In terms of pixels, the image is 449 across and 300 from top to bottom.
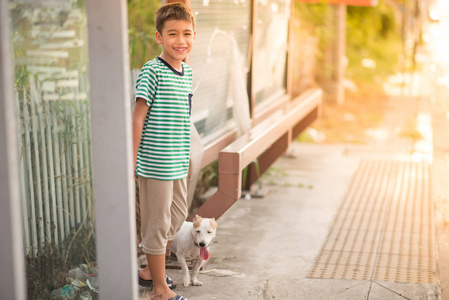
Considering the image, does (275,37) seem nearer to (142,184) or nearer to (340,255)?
(340,255)

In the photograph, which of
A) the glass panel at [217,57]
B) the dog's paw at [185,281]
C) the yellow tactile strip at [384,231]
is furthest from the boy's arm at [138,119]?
the yellow tactile strip at [384,231]

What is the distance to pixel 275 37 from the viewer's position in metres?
7.16

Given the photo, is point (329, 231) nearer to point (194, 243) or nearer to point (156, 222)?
point (194, 243)

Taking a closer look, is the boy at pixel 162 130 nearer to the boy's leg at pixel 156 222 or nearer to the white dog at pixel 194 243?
the boy's leg at pixel 156 222

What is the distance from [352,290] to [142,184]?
1.55 metres

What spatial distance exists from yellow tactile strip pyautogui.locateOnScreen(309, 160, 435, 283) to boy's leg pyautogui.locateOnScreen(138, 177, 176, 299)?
1.22 m

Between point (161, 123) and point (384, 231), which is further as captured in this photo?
point (384, 231)

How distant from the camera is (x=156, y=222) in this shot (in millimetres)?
3570

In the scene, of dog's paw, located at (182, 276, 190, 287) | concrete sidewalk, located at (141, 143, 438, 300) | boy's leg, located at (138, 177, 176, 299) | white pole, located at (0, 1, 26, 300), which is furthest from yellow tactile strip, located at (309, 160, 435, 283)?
white pole, located at (0, 1, 26, 300)

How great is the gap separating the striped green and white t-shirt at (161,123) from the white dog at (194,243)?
483 millimetres

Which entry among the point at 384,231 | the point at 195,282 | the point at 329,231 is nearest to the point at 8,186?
the point at 195,282

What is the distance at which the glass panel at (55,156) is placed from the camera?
3459 millimetres

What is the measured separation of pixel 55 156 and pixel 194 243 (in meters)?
1.01

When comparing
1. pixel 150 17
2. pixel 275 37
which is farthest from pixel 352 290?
pixel 150 17
